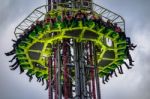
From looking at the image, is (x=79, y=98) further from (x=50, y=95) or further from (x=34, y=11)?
(x=34, y=11)

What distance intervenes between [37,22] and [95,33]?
8.78m

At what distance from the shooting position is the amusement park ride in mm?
88125

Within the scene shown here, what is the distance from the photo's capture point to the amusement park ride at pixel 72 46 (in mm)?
88125

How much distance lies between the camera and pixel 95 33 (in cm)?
8962

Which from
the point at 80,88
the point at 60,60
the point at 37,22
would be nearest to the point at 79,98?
the point at 80,88

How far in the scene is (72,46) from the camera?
91812mm

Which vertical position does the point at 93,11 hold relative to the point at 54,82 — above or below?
above

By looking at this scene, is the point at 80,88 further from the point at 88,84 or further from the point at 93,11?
the point at 93,11

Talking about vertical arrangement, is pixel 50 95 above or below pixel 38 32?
below

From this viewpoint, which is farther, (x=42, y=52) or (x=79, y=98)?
(x=42, y=52)

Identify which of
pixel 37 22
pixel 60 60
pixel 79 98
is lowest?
pixel 79 98

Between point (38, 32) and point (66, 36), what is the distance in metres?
4.22

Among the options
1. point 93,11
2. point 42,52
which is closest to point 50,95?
point 42,52

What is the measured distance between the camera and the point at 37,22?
89.4m
